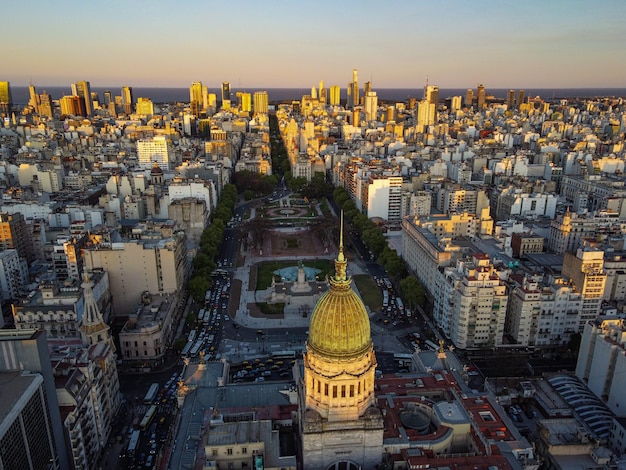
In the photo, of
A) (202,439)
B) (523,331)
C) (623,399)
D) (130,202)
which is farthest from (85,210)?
(623,399)

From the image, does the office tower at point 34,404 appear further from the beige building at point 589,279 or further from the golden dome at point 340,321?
the beige building at point 589,279

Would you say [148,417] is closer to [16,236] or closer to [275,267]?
[275,267]

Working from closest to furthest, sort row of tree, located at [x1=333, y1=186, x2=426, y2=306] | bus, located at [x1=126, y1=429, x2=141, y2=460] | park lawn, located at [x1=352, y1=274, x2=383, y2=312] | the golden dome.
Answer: the golden dome < bus, located at [x1=126, y1=429, x2=141, y2=460] < row of tree, located at [x1=333, y1=186, x2=426, y2=306] < park lawn, located at [x1=352, y1=274, x2=383, y2=312]

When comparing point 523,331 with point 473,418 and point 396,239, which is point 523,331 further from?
point 396,239

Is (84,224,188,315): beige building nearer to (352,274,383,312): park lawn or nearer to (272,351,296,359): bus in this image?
(272,351,296,359): bus

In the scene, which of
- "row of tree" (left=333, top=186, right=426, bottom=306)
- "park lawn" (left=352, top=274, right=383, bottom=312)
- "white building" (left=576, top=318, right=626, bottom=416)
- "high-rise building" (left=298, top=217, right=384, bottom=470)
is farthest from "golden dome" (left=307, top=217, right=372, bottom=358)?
"park lawn" (left=352, top=274, right=383, bottom=312)

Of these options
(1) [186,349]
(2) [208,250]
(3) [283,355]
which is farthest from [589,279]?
(2) [208,250]

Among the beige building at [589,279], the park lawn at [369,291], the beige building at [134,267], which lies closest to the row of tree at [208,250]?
the beige building at [134,267]
